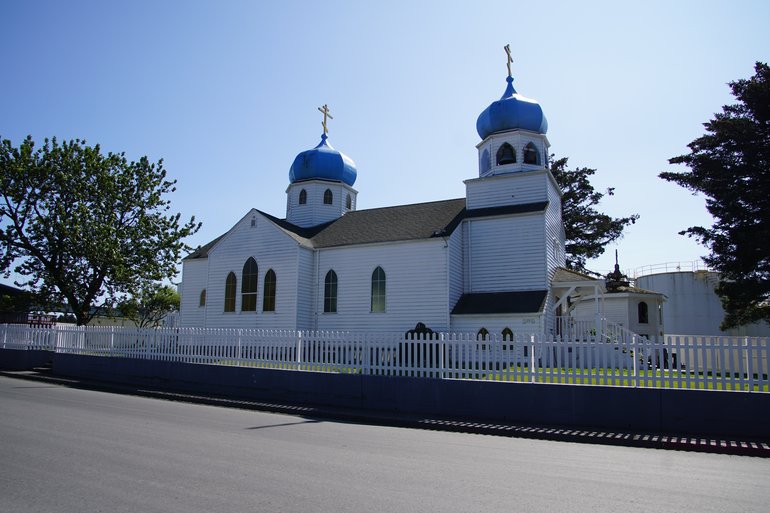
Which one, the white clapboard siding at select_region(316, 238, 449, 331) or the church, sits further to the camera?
the white clapboard siding at select_region(316, 238, 449, 331)

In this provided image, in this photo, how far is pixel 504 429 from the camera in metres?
10.6

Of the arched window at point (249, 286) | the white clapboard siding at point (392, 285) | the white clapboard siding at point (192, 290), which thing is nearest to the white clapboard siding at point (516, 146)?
the white clapboard siding at point (392, 285)

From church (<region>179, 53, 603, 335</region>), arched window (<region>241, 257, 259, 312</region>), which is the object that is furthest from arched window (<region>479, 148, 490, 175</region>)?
arched window (<region>241, 257, 259, 312</region>)

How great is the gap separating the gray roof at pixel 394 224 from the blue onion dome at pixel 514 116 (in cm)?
413

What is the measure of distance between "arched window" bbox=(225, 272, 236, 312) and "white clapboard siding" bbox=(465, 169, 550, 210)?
12732 millimetres

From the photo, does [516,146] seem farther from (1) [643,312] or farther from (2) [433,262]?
(1) [643,312]

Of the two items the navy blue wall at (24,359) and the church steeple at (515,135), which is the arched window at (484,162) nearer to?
the church steeple at (515,135)

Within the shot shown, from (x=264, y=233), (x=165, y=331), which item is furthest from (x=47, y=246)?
(x=165, y=331)

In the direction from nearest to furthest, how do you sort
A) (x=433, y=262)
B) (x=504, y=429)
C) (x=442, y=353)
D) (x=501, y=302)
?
(x=504, y=429) < (x=442, y=353) < (x=501, y=302) < (x=433, y=262)

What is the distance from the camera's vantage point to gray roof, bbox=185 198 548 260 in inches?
950

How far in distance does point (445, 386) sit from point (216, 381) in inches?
301

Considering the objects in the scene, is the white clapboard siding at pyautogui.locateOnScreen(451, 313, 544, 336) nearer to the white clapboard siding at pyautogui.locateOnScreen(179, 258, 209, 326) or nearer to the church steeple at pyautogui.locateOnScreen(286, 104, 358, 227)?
the church steeple at pyautogui.locateOnScreen(286, 104, 358, 227)

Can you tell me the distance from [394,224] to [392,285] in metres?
3.82

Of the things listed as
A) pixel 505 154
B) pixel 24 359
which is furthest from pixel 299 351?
pixel 505 154
